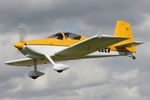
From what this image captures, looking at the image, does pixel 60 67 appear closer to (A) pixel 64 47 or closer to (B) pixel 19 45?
(A) pixel 64 47

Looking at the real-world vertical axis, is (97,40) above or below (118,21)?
below

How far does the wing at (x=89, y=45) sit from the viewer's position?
15172mm

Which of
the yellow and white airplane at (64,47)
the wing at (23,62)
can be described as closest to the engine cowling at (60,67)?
the yellow and white airplane at (64,47)

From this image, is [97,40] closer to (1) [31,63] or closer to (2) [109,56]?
(2) [109,56]

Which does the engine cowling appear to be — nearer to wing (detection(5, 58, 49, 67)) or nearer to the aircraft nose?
the aircraft nose

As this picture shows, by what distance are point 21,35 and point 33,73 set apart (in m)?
2.90

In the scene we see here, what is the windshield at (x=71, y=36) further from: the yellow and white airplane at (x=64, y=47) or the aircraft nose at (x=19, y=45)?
the aircraft nose at (x=19, y=45)

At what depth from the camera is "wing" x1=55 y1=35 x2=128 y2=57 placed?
49.8 feet

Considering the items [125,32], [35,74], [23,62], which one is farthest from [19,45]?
[125,32]

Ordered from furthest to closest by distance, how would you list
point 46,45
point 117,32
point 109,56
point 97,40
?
point 117,32 < point 109,56 < point 46,45 < point 97,40

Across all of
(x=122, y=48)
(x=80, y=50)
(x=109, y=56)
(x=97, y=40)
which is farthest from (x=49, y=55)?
(x=122, y=48)

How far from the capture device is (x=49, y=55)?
16734mm

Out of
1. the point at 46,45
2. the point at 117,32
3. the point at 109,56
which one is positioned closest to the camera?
the point at 46,45

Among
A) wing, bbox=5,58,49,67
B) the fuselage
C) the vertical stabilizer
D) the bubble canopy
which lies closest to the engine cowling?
the fuselage
